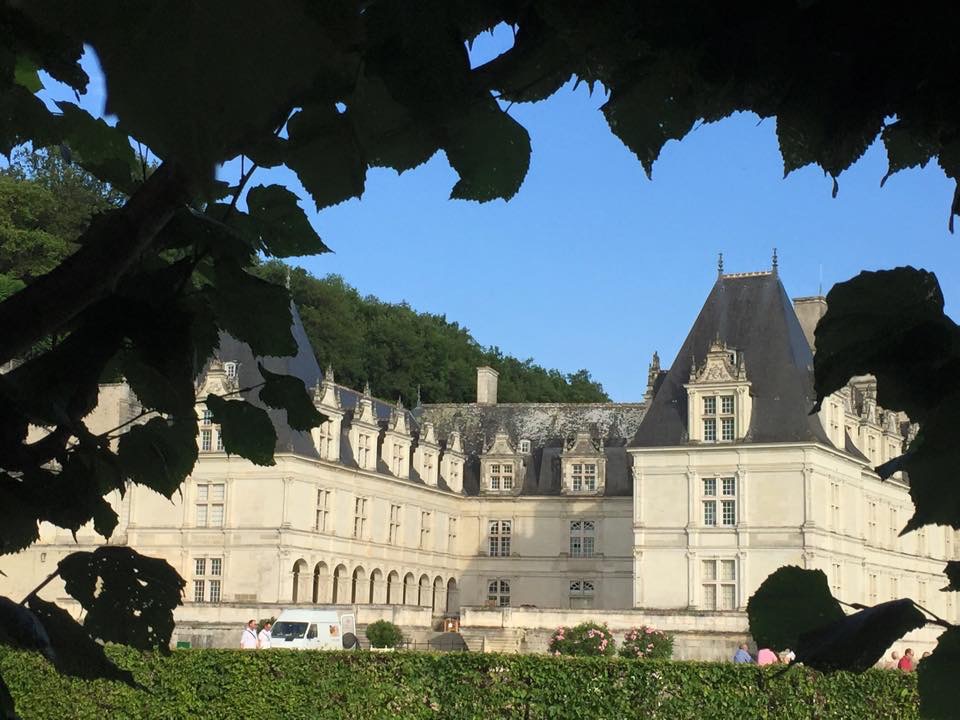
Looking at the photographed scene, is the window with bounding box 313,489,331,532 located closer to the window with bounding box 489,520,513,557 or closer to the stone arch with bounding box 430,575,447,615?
the stone arch with bounding box 430,575,447,615

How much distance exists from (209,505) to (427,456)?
30.3 ft

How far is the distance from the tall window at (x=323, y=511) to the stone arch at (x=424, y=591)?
21.4ft

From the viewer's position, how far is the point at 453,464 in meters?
44.0

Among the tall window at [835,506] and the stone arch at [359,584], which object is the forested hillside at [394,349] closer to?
the stone arch at [359,584]

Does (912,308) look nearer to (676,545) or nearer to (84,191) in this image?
(676,545)

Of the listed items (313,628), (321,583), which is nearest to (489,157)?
(313,628)

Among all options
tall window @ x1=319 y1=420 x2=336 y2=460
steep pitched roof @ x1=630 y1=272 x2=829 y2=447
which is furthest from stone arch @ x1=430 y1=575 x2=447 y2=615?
steep pitched roof @ x1=630 y1=272 x2=829 y2=447

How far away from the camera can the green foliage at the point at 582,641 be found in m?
28.2

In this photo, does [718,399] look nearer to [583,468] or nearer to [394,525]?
[583,468]

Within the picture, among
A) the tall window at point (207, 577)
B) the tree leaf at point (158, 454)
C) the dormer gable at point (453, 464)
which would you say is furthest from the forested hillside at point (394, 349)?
the tree leaf at point (158, 454)

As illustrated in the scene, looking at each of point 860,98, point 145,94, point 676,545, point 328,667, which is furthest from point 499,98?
point 676,545

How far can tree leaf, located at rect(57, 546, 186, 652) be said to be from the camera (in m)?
1.58

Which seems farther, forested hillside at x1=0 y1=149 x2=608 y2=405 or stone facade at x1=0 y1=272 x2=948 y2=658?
forested hillside at x1=0 y1=149 x2=608 y2=405

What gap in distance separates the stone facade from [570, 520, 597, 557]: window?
7 cm
